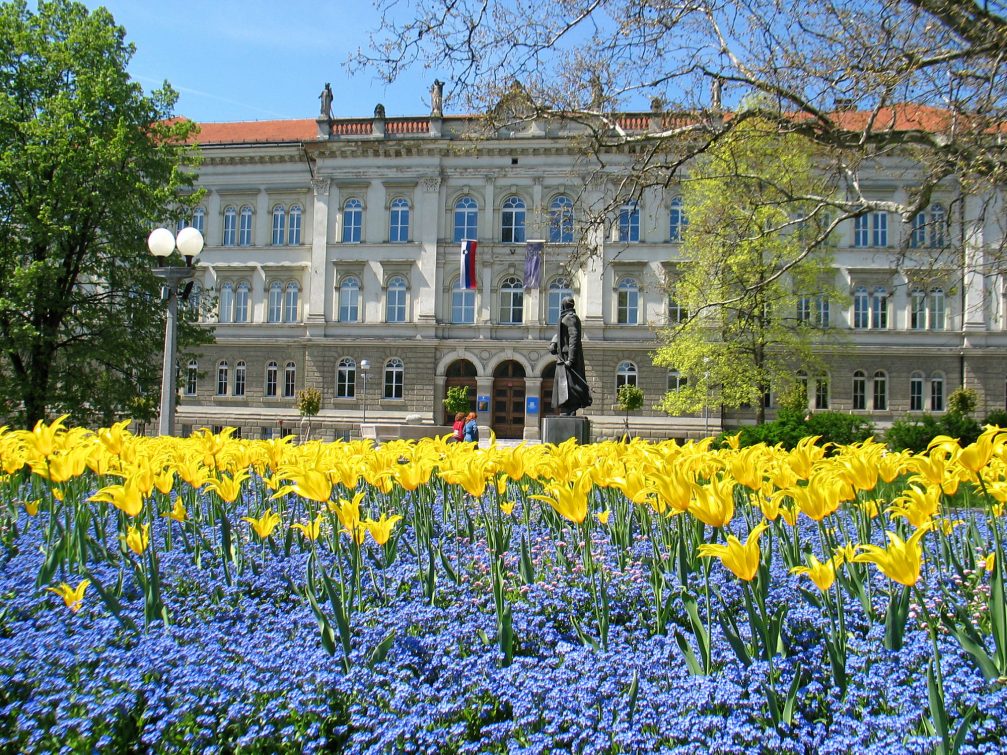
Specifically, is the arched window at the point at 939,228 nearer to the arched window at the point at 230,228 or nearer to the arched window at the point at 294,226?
the arched window at the point at 294,226

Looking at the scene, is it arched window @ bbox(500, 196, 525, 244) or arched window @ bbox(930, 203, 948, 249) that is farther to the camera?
arched window @ bbox(500, 196, 525, 244)

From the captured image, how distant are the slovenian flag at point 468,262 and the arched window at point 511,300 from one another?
2.06 meters

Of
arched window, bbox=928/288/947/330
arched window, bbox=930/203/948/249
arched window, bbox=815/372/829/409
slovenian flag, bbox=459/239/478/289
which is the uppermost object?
slovenian flag, bbox=459/239/478/289

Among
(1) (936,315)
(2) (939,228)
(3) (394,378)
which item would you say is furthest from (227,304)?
(1) (936,315)

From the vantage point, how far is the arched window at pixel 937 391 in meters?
34.9

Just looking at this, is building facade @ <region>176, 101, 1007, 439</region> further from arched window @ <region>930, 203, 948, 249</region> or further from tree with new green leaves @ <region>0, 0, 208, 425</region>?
arched window @ <region>930, 203, 948, 249</region>

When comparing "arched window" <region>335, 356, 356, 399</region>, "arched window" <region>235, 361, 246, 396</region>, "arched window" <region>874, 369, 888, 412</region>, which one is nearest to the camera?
"arched window" <region>874, 369, 888, 412</region>

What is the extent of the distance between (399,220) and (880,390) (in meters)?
23.4

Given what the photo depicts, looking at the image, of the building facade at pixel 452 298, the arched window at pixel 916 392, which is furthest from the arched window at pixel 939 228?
the arched window at pixel 916 392

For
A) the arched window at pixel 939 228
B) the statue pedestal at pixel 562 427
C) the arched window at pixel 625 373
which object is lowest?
the statue pedestal at pixel 562 427

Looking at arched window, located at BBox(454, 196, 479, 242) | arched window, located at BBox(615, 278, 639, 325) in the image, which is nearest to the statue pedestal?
arched window, located at BBox(615, 278, 639, 325)

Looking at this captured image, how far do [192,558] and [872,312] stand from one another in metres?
36.6

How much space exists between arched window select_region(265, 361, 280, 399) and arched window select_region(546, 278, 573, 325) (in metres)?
13.2

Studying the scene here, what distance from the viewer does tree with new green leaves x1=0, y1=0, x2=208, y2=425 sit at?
741 inches
